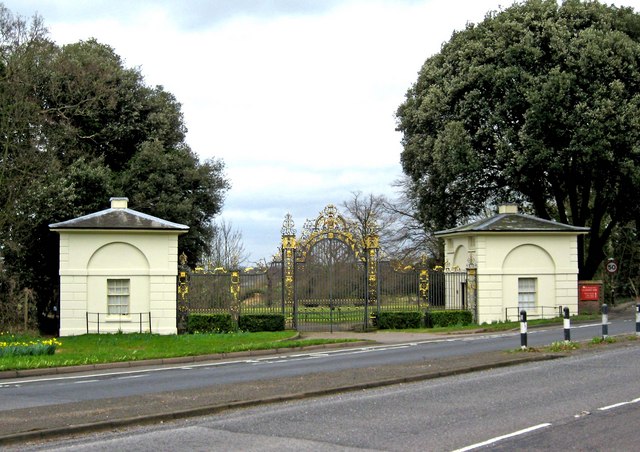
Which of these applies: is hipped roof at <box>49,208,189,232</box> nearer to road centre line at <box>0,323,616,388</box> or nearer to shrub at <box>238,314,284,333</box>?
shrub at <box>238,314,284,333</box>

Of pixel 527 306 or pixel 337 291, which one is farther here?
pixel 527 306

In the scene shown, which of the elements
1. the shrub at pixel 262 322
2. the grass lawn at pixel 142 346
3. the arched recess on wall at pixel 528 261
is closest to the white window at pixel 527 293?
the arched recess on wall at pixel 528 261

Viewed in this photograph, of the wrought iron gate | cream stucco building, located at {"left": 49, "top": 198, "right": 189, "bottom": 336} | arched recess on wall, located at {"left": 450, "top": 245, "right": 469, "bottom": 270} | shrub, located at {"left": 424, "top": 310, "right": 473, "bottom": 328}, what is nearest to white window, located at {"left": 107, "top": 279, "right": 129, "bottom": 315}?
cream stucco building, located at {"left": 49, "top": 198, "right": 189, "bottom": 336}

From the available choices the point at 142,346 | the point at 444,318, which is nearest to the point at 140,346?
the point at 142,346

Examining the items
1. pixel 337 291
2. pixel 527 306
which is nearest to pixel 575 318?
pixel 527 306

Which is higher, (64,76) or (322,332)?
(64,76)

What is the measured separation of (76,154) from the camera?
40.7 m

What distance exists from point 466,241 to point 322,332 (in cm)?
794

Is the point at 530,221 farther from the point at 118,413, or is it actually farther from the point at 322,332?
the point at 118,413

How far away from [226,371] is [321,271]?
1341 centimetres

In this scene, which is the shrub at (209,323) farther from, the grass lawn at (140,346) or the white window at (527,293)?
the white window at (527,293)

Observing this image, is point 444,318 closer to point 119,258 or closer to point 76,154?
point 119,258

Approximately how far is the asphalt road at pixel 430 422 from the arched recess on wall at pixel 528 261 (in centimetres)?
1975

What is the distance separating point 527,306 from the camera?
35.2 m
